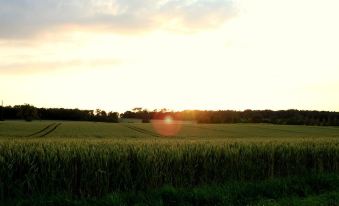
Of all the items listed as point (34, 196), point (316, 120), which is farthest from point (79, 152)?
point (316, 120)

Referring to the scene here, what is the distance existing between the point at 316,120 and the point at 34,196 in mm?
108858

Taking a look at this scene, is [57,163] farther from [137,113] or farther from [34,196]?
[137,113]

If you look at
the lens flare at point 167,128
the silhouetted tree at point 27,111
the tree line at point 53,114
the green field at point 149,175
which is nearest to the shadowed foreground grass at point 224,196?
the green field at point 149,175

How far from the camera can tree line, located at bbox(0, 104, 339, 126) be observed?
114750mm

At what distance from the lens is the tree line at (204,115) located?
376 ft

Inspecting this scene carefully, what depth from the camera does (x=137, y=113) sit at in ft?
494

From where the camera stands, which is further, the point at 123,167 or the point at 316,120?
the point at 316,120

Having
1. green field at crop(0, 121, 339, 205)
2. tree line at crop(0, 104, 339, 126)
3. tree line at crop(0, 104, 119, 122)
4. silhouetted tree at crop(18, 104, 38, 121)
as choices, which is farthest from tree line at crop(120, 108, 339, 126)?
green field at crop(0, 121, 339, 205)

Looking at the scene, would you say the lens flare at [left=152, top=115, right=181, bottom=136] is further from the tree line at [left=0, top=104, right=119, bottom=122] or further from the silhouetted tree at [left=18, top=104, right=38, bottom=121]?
the silhouetted tree at [left=18, top=104, right=38, bottom=121]

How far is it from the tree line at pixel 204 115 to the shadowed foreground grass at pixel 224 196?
99591mm

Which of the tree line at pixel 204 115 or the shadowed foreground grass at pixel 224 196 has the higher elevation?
the tree line at pixel 204 115

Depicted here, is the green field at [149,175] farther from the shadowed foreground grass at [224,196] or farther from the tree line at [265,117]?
the tree line at [265,117]

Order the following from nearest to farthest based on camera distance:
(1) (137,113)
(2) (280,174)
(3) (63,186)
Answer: (3) (63,186), (2) (280,174), (1) (137,113)

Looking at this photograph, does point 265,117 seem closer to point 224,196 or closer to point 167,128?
point 167,128
